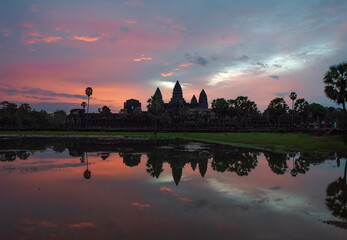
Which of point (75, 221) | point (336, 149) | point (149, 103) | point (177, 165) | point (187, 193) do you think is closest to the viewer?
point (75, 221)

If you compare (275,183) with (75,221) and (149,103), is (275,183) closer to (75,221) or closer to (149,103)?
(75,221)

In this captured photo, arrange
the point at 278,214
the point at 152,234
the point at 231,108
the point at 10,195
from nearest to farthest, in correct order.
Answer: the point at 152,234 < the point at 278,214 < the point at 10,195 < the point at 231,108

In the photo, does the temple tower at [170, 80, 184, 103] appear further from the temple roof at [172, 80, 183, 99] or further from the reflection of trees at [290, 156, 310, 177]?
the reflection of trees at [290, 156, 310, 177]

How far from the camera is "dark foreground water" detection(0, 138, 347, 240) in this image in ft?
25.3

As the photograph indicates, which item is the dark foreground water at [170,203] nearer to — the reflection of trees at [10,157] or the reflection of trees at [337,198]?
the reflection of trees at [337,198]

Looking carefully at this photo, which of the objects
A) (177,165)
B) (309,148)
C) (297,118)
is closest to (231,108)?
(297,118)

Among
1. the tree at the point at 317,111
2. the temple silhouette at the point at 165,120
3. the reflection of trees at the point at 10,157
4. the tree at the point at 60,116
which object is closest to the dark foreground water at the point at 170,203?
the reflection of trees at the point at 10,157

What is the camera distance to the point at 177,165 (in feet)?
64.7

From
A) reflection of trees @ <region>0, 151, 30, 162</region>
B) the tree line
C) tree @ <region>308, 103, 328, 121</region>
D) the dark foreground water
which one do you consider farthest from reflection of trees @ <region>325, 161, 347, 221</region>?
tree @ <region>308, 103, 328, 121</region>

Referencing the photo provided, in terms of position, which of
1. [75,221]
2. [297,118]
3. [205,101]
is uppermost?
[205,101]

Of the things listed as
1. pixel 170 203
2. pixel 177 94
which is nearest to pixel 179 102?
pixel 177 94

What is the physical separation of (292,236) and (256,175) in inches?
360

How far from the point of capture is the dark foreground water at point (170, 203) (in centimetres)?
771

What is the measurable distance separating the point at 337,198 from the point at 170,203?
7413 mm
